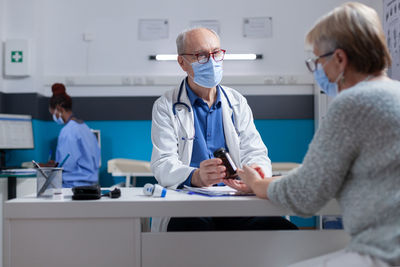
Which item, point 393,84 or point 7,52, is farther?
point 7,52

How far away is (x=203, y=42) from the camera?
79.4 inches

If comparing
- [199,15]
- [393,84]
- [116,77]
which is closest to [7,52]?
[116,77]

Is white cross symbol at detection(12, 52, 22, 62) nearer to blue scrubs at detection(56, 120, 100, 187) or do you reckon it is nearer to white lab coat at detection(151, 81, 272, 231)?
blue scrubs at detection(56, 120, 100, 187)

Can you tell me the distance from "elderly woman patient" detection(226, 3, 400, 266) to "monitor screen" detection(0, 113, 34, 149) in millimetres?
3515

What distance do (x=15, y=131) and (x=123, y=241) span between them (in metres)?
3.24

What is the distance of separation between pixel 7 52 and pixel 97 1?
1.18 m

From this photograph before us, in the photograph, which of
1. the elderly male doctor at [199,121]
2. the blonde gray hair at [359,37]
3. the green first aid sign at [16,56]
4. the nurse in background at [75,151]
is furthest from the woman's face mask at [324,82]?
the green first aid sign at [16,56]

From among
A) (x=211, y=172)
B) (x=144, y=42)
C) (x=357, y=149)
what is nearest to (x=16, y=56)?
(x=144, y=42)

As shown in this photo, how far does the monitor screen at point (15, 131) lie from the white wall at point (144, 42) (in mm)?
856

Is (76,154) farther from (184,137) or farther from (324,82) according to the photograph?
(324,82)

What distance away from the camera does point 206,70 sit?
79.2 inches

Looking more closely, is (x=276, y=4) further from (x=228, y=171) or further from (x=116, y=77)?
(x=228, y=171)

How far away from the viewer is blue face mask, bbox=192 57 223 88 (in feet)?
6.58

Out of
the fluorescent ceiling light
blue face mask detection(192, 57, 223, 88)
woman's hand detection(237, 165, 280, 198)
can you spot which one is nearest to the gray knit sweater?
woman's hand detection(237, 165, 280, 198)
